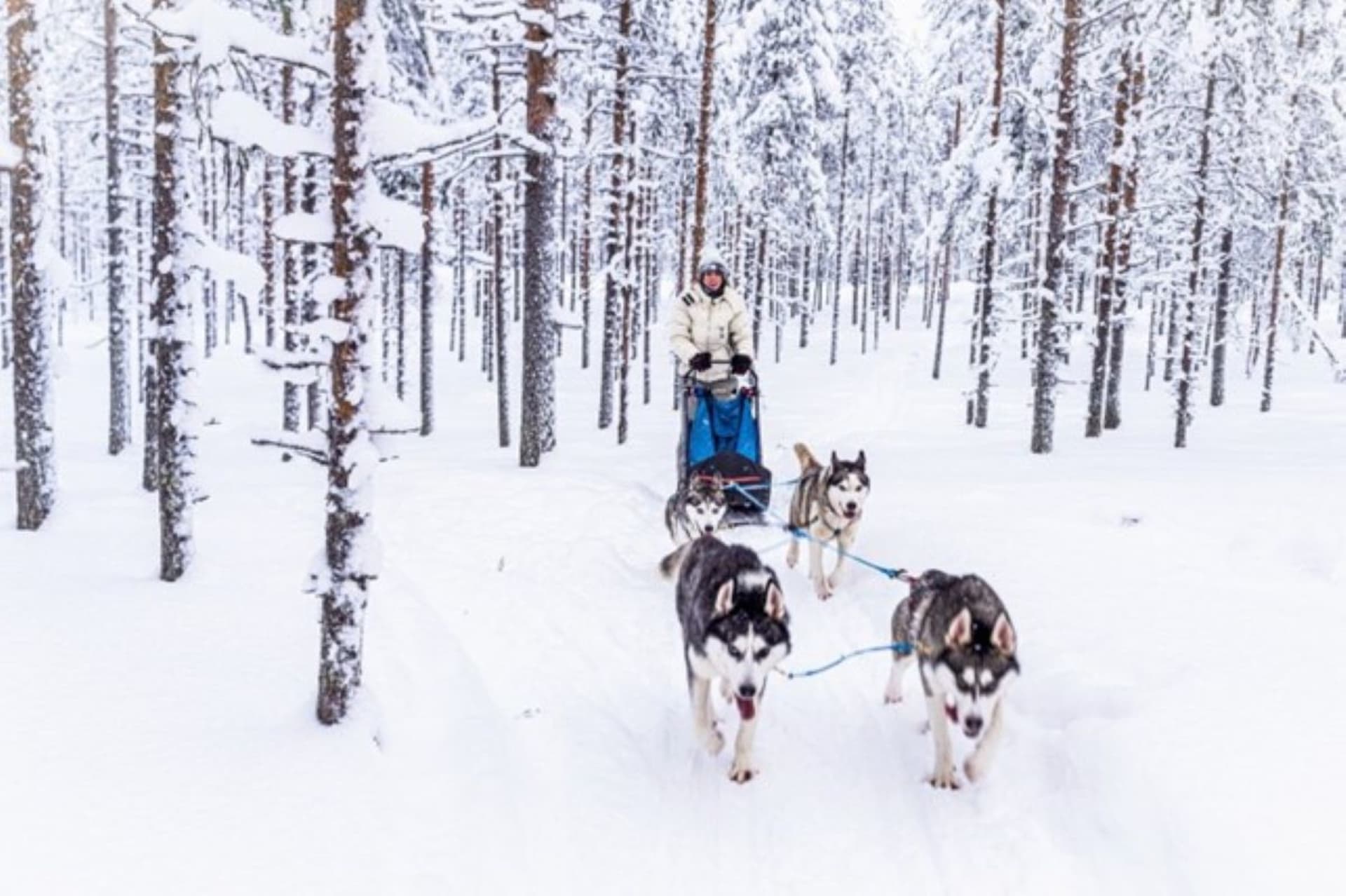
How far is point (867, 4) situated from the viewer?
3725 centimetres

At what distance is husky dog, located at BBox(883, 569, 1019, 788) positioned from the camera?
502 cm

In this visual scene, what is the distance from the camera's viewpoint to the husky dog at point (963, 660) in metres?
5.02

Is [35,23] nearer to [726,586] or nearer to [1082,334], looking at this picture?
[726,586]

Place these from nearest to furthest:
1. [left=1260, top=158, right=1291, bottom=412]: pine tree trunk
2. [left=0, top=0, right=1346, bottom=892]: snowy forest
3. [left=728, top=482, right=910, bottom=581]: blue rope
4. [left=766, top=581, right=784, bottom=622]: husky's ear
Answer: [left=0, top=0, right=1346, bottom=892]: snowy forest
[left=766, top=581, right=784, bottom=622]: husky's ear
[left=728, top=482, right=910, bottom=581]: blue rope
[left=1260, top=158, right=1291, bottom=412]: pine tree trunk

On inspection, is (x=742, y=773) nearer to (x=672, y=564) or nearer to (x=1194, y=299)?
(x=672, y=564)

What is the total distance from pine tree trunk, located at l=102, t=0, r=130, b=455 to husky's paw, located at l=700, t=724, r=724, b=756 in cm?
1421

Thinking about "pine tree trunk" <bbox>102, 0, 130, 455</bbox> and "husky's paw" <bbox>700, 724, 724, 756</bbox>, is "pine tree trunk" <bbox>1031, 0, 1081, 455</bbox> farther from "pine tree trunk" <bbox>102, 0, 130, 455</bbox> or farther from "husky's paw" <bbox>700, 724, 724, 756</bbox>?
"pine tree trunk" <bbox>102, 0, 130, 455</bbox>

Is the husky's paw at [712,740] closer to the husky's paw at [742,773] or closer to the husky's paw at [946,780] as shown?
the husky's paw at [742,773]

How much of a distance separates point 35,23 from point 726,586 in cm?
1023

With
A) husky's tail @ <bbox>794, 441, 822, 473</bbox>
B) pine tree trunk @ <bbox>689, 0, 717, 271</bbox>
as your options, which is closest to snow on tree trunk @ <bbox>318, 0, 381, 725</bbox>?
husky's tail @ <bbox>794, 441, 822, 473</bbox>

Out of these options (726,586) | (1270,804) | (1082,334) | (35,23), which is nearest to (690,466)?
(726,586)

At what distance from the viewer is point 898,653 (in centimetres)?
646

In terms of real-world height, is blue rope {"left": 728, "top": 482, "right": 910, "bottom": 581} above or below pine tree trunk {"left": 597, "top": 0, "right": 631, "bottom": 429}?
below

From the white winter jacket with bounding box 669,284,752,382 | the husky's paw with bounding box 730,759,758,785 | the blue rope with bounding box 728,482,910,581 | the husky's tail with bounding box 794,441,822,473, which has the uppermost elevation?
the white winter jacket with bounding box 669,284,752,382
